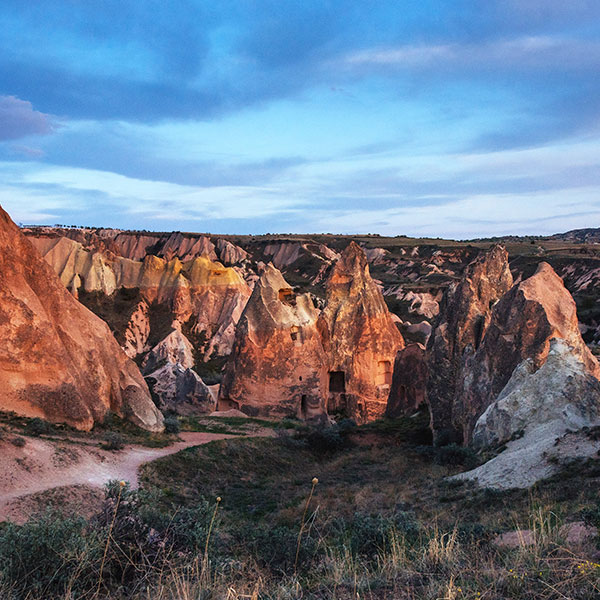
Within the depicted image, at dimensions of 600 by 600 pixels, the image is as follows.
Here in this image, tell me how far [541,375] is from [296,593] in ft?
34.3

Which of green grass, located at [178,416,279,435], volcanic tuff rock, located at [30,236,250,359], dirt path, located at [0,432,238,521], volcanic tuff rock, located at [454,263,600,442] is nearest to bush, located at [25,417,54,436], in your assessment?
dirt path, located at [0,432,238,521]

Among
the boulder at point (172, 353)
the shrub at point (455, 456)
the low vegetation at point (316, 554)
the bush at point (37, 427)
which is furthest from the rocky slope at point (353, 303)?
the bush at point (37, 427)

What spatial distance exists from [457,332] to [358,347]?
8482mm

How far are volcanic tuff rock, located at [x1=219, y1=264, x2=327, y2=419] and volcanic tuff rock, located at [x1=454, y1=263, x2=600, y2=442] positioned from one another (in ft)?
27.2

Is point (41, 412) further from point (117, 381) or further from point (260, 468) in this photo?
point (260, 468)

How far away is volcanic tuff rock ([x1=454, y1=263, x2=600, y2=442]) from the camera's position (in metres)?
14.4

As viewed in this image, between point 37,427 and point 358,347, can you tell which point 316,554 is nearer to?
point 37,427

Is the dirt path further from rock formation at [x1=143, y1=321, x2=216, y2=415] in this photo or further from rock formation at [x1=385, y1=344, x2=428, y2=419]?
rock formation at [x1=385, y1=344, x2=428, y2=419]

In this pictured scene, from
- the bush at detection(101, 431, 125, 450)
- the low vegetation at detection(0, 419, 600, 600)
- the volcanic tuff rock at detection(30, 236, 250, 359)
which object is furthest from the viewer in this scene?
the volcanic tuff rock at detection(30, 236, 250, 359)

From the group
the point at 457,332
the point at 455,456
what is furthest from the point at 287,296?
the point at 455,456

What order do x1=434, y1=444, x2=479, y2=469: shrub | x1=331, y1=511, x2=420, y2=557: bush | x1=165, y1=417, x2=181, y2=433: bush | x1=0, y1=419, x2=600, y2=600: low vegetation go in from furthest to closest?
x1=165, y1=417, x2=181, y2=433: bush, x1=434, y1=444, x2=479, y2=469: shrub, x1=331, y1=511, x2=420, y2=557: bush, x1=0, y1=419, x2=600, y2=600: low vegetation

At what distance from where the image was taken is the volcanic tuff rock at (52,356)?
14.3 m

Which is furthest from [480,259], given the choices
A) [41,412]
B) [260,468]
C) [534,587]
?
[534,587]

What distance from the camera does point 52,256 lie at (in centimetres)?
5253
